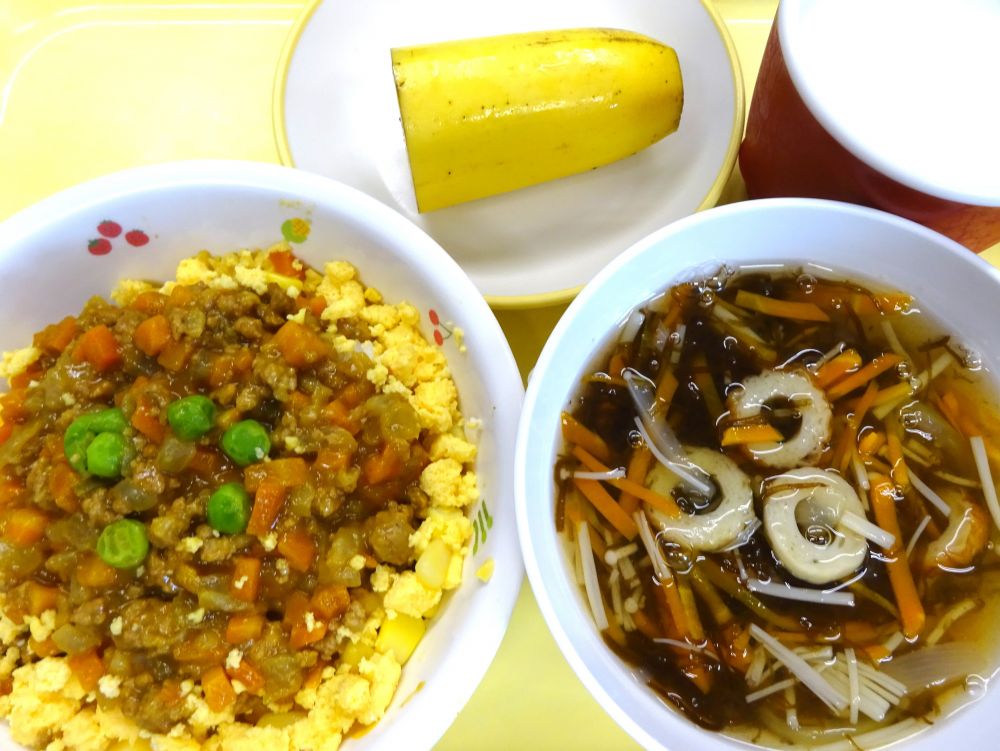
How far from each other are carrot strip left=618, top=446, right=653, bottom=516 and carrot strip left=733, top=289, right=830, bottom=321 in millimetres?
335

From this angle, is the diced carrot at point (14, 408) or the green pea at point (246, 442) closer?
the green pea at point (246, 442)

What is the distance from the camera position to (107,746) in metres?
1.30

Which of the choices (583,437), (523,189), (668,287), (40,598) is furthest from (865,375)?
(40,598)

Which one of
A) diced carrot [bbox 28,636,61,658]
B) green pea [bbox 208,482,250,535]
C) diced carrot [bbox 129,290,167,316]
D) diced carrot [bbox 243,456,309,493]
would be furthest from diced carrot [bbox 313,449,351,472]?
diced carrot [bbox 28,636,61,658]

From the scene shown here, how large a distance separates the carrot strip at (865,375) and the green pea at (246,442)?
1.01m

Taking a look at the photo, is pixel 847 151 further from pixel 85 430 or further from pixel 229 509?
pixel 85 430

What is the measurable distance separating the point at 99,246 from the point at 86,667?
0.77m

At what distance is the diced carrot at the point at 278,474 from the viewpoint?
1.23 meters

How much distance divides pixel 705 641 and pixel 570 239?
92cm

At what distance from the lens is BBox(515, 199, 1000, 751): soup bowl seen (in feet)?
3.82

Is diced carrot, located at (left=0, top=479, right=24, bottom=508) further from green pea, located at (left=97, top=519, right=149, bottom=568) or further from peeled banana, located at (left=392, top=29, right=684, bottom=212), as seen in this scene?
peeled banana, located at (left=392, top=29, right=684, bottom=212)

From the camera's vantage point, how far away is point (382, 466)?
128 centimetres

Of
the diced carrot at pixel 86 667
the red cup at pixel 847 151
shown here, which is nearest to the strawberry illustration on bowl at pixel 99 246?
the diced carrot at pixel 86 667

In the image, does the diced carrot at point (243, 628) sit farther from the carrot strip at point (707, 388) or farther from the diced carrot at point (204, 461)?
the carrot strip at point (707, 388)
